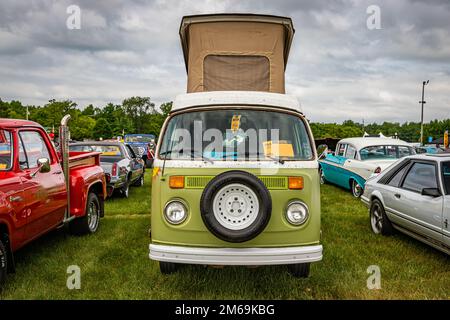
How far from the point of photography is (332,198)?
1103cm

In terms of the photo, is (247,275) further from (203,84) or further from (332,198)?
(332,198)

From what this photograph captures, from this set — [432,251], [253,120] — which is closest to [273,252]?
[253,120]

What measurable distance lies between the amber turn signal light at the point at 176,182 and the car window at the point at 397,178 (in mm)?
4067

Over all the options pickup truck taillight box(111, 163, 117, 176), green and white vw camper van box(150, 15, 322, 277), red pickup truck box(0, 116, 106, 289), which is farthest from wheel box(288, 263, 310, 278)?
pickup truck taillight box(111, 163, 117, 176)

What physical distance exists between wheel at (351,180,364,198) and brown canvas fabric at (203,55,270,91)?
5.06m

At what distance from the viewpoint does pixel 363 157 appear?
11195 mm

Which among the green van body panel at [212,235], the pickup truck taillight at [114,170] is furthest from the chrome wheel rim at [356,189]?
the green van body panel at [212,235]

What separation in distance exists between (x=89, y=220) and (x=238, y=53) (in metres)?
4.05

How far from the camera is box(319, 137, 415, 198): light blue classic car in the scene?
1073cm

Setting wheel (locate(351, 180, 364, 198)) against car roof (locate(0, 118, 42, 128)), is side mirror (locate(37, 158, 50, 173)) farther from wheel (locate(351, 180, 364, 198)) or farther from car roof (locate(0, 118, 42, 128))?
wheel (locate(351, 180, 364, 198))

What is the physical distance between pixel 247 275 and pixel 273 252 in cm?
106

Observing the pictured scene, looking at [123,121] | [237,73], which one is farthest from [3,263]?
[123,121]
